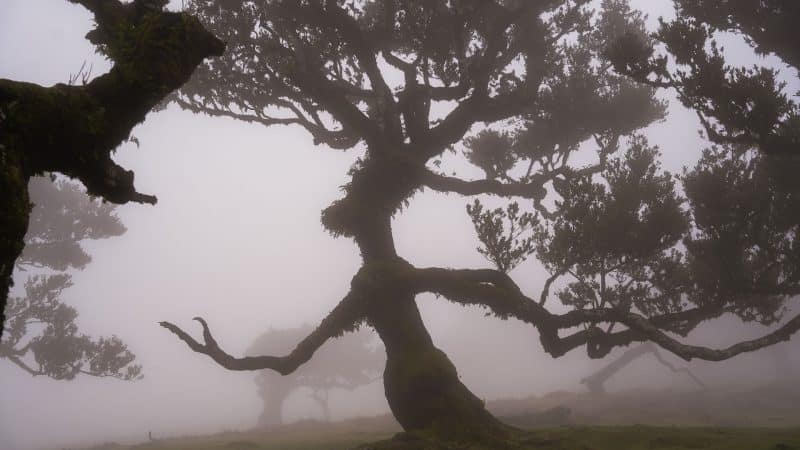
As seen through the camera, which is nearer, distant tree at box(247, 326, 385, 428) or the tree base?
the tree base

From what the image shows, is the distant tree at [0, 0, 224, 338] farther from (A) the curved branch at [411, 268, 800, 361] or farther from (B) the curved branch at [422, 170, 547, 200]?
(B) the curved branch at [422, 170, 547, 200]

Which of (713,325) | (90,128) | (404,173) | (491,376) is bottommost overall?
(491,376)

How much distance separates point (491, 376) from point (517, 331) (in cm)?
2365

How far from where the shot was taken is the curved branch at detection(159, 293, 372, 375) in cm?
1379

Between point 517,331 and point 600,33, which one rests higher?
point 600,33

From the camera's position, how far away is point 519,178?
890 inches

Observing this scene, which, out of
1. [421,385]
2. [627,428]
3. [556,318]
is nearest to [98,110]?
[421,385]

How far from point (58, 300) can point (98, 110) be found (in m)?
36.0

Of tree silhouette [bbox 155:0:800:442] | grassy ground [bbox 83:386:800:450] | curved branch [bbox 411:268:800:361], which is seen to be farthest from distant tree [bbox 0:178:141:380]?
curved branch [bbox 411:268:800:361]

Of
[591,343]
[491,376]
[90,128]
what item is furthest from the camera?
[491,376]

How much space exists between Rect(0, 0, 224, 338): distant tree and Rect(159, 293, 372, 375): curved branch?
23.6ft

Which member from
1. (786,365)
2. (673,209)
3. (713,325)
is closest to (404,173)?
(673,209)

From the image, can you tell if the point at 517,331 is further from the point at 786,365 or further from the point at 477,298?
the point at 477,298

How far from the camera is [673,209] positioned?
54.1ft
